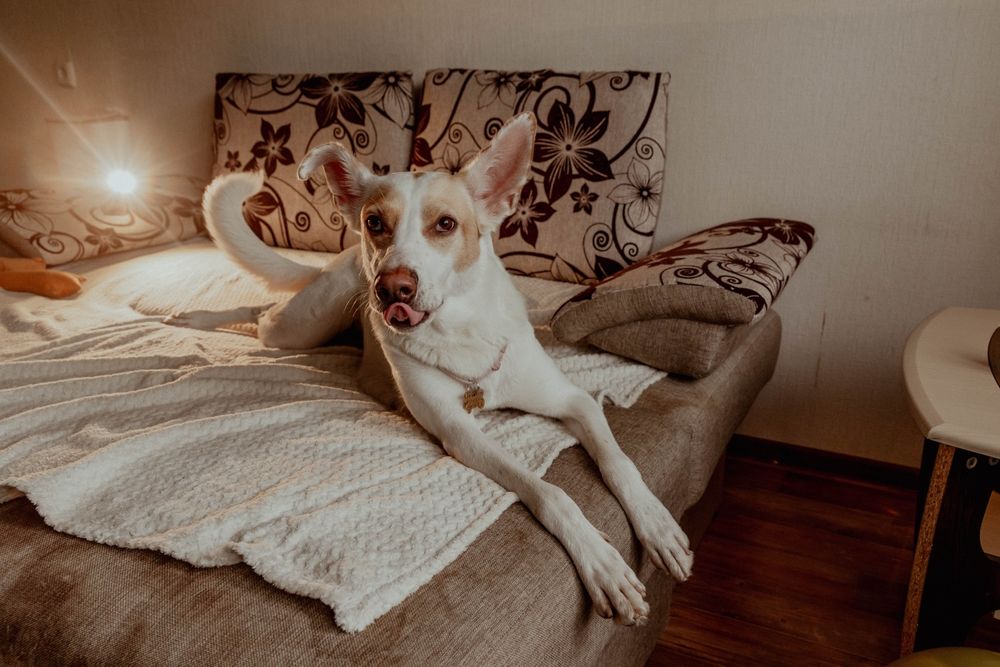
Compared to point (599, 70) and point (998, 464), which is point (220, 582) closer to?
point (998, 464)

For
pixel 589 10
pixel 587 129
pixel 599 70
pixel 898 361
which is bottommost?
pixel 898 361

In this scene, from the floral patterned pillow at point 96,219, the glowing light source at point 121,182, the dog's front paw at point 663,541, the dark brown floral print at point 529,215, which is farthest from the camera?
the glowing light source at point 121,182

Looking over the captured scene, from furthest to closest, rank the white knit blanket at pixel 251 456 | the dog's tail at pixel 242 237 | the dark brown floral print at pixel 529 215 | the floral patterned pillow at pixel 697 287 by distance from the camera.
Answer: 1. the dark brown floral print at pixel 529 215
2. the dog's tail at pixel 242 237
3. the floral patterned pillow at pixel 697 287
4. the white knit blanket at pixel 251 456

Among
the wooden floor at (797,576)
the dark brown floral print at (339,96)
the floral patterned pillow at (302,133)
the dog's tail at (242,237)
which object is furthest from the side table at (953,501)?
the dark brown floral print at (339,96)

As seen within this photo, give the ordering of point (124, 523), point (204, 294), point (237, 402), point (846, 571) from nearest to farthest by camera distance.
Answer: point (124, 523) → point (237, 402) → point (846, 571) → point (204, 294)

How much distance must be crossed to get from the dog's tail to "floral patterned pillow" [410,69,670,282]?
690 mm

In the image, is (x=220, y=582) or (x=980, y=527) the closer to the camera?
(x=220, y=582)

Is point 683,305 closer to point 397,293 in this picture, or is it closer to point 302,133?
point 397,293

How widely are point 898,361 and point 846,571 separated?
666 mm

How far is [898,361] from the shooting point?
2105 millimetres

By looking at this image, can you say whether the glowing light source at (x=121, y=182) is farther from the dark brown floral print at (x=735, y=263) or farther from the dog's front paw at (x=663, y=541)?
the dog's front paw at (x=663, y=541)

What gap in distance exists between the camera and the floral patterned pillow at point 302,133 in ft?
8.22

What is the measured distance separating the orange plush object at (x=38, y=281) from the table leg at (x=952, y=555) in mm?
2355

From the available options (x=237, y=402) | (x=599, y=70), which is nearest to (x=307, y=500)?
(x=237, y=402)
